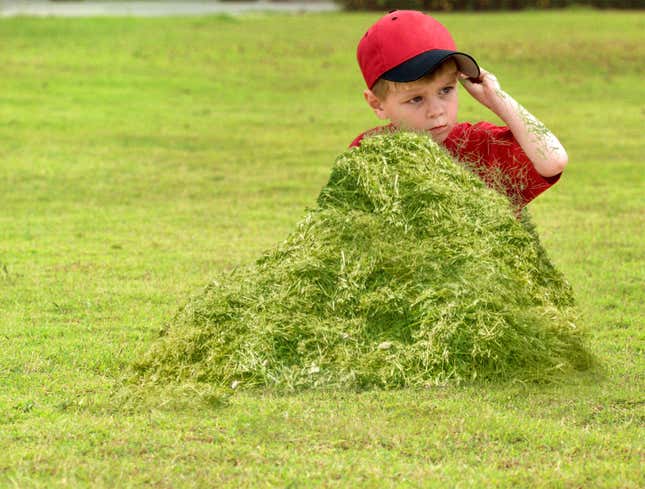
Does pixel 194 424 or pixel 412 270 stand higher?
pixel 412 270

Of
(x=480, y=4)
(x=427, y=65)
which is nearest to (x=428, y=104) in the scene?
(x=427, y=65)

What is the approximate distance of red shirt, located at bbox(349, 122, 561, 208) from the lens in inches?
221

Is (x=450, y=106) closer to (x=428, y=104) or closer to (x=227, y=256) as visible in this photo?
(x=428, y=104)

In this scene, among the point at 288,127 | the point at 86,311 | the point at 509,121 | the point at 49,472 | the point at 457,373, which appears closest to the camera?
the point at 49,472

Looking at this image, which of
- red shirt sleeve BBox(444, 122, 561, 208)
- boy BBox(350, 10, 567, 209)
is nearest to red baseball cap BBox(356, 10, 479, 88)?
boy BBox(350, 10, 567, 209)

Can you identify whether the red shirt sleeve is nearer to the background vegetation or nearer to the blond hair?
the blond hair

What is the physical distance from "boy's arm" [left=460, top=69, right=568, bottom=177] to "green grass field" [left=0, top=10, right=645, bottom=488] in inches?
35.6

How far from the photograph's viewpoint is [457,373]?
15.9 ft

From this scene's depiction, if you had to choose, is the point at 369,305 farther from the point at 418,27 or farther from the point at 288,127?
the point at 288,127

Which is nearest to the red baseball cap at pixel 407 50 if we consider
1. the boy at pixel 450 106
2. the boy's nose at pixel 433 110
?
the boy at pixel 450 106

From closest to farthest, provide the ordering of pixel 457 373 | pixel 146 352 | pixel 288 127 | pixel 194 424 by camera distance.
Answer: pixel 194 424
pixel 457 373
pixel 146 352
pixel 288 127

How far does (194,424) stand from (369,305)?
38.0 inches

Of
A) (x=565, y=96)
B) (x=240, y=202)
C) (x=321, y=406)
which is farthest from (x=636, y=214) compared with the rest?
(x=565, y=96)

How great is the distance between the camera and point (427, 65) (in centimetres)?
543
